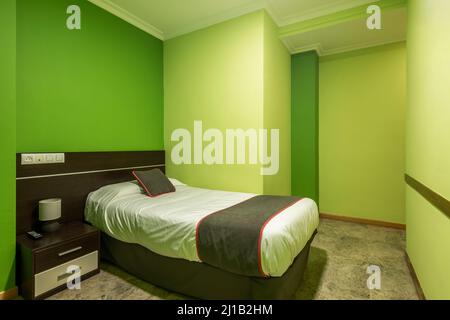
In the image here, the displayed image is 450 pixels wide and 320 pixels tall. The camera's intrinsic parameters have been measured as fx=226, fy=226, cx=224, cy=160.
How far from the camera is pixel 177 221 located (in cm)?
182

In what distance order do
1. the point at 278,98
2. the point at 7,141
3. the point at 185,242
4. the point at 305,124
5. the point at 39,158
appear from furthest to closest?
the point at 305,124 → the point at 278,98 → the point at 39,158 → the point at 7,141 → the point at 185,242

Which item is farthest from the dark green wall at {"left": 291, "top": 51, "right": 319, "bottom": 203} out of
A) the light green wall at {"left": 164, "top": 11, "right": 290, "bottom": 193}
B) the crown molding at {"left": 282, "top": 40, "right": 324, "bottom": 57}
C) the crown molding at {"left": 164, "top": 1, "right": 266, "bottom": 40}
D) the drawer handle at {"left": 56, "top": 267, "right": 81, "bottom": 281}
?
the drawer handle at {"left": 56, "top": 267, "right": 81, "bottom": 281}

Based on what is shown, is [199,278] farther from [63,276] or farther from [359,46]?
[359,46]

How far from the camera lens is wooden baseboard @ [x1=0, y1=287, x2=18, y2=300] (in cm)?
183

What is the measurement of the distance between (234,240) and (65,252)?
1.53m

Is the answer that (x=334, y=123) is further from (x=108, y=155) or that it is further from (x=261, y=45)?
(x=108, y=155)

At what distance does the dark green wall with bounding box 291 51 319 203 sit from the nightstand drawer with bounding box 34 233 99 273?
10.3 feet

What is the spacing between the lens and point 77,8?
254cm

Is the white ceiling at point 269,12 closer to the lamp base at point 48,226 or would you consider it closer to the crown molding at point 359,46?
the crown molding at point 359,46

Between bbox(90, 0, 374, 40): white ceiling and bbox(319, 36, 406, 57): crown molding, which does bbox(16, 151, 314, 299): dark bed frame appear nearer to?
bbox(90, 0, 374, 40): white ceiling

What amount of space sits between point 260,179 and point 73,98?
7.83ft

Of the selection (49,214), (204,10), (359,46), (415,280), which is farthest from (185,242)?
(359,46)

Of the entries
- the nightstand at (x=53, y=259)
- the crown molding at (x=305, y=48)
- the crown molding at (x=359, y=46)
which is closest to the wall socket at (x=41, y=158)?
the nightstand at (x=53, y=259)
